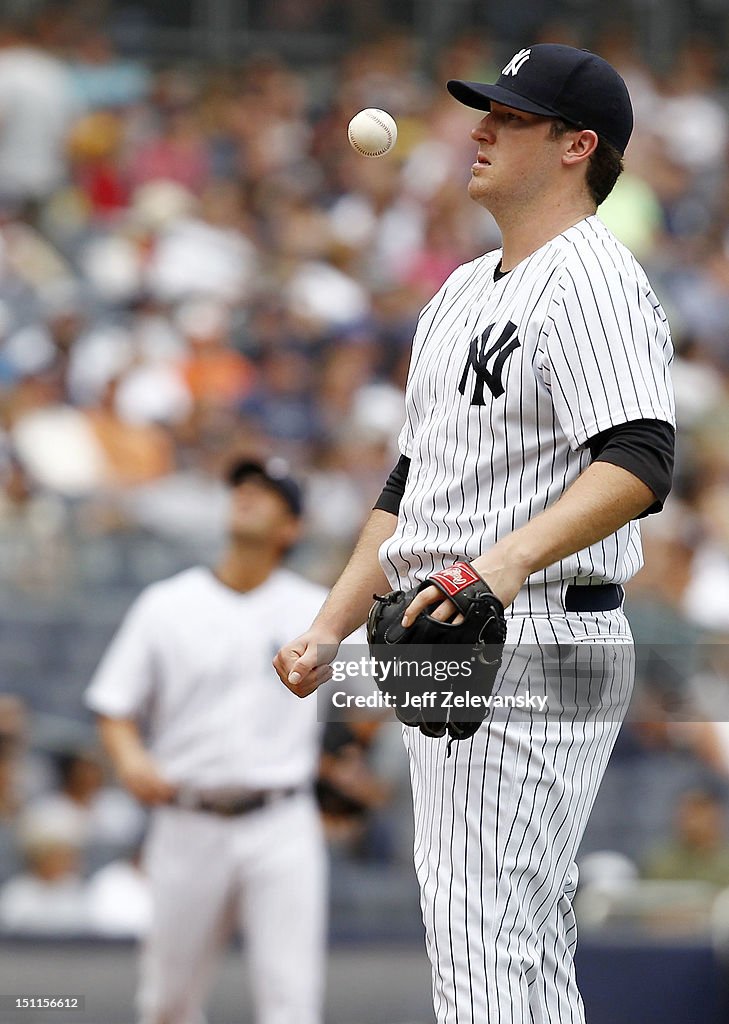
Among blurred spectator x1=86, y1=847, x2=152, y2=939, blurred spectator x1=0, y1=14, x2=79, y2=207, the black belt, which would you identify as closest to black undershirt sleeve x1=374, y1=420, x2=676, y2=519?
the black belt

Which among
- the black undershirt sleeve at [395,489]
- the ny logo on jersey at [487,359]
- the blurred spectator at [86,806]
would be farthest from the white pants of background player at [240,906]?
the ny logo on jersey at [487,359]

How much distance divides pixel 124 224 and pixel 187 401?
2102 millimetres

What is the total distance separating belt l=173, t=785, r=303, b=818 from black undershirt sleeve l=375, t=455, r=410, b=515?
232 cm

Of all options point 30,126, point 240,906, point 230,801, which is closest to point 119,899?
point 240,906

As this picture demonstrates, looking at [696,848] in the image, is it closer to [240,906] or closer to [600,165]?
[240,906]

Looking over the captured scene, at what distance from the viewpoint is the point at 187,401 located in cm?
873

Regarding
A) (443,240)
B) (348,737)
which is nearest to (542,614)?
(348,737)

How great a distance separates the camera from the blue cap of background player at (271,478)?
5.32 metres

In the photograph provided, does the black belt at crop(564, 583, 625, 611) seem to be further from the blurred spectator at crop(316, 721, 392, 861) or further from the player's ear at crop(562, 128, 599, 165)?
the blurred spectator at crop(316, 721, 392, 861)

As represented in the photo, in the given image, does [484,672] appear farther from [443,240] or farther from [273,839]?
[443,240]

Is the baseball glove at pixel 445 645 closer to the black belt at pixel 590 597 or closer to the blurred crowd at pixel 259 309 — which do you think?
the black belt at pixel 590 597

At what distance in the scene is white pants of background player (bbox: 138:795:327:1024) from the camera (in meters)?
4.98

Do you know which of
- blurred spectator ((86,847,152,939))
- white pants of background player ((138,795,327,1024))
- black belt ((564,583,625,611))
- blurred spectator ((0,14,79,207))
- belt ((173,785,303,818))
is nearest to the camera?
black belt ((564,583,625,611))

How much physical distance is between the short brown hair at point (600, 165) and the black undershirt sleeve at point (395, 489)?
0.58 meters
